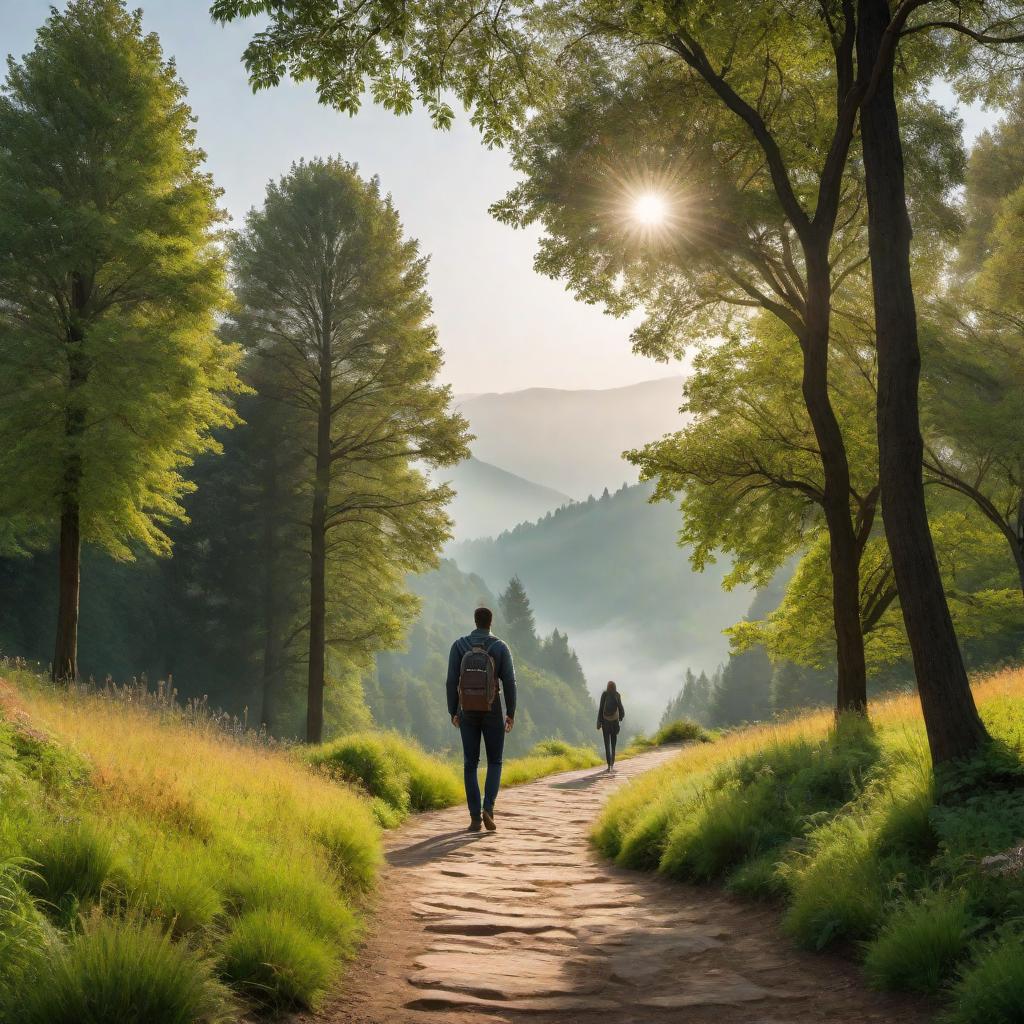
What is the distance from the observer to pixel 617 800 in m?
9.51

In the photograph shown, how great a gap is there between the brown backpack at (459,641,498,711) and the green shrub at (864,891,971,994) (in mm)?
4873

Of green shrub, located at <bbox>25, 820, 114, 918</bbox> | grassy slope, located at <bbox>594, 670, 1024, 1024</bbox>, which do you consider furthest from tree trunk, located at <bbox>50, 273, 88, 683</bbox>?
green shrub, located at <bbox>25, 820, 114, 918</bbox>

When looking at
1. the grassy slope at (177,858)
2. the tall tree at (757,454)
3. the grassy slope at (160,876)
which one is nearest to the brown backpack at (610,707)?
the tall tree at (757,454)

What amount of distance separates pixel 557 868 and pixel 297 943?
13.1 ft

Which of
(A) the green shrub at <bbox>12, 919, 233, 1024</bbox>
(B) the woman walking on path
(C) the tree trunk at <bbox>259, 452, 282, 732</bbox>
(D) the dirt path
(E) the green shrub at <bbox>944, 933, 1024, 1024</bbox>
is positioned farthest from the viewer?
(C) the tree trunk at <bbox>259, 452, 282, 732</bbox>

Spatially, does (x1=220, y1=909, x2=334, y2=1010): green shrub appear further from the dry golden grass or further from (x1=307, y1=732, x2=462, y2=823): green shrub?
(x1=307, y1=732, x2=462, y2=823): green shrub

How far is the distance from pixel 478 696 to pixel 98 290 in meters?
10.2

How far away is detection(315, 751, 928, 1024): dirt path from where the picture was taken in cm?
377

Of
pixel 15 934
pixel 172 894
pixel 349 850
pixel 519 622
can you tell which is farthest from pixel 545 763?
pixel 519 622

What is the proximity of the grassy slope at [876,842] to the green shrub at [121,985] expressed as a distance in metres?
2.92

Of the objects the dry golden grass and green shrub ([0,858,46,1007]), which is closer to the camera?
green shrub ([0,858,46,1007])

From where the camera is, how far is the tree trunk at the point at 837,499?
9922mm

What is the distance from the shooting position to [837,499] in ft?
34.4

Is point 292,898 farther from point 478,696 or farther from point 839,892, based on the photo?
point 478,696
